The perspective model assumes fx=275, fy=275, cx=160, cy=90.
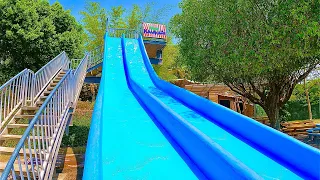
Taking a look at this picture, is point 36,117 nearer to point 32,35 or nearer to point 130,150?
point 130,150

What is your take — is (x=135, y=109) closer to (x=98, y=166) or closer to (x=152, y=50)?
(x=98, y=166)

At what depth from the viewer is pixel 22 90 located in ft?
20.3

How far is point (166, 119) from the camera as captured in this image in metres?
4.45

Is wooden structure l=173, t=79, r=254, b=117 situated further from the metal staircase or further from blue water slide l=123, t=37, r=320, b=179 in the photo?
blue water slide l=123, t=37, r=320, b=179

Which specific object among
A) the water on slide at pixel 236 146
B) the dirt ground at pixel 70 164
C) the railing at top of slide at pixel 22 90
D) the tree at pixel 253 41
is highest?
the tree at pixel 253 41

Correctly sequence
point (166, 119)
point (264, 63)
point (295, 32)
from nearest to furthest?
point (166, 119)
point (295, 32)
point (264, 63)

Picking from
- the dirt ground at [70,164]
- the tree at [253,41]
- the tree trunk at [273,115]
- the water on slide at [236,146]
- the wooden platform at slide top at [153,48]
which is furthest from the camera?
the wooden platform at slide top at [153,48]

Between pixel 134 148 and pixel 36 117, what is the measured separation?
141 cm

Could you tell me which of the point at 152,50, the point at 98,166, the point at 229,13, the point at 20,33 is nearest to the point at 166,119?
the point at 98,166

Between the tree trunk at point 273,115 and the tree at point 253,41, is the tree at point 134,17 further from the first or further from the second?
the tree trunk at point 273,115

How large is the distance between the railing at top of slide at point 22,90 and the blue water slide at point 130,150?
1755 mm

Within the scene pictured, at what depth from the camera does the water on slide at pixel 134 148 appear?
2840 mm

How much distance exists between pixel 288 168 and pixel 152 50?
541 inches

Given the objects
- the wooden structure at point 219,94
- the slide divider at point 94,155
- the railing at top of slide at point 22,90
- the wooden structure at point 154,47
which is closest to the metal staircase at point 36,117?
the railing at top of slide at point 22,90
